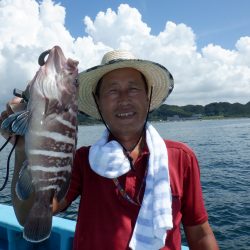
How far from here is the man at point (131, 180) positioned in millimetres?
2914

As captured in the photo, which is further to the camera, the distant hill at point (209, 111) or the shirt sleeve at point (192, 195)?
the distant hill at point (209, 111)

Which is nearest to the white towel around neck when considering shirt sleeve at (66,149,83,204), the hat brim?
shirt sleeve at (66,149,83,204)

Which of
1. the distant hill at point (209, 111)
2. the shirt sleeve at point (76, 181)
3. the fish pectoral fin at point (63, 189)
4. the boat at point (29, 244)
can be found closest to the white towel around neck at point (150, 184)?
the shirt sleeve at point (76, 181)

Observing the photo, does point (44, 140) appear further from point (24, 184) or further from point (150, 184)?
point (150, 184)

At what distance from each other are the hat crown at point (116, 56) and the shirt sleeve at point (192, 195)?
3.45ft

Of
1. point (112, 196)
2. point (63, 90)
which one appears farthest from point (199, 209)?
point (63, 90)

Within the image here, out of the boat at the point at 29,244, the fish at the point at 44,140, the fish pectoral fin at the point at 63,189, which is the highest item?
the fish at the point at 44,140

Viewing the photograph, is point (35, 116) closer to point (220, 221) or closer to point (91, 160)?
point (91, 160)

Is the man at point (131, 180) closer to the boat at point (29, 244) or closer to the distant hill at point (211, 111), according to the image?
the boat at point (29, 244)

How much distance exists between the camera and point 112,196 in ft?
9.84

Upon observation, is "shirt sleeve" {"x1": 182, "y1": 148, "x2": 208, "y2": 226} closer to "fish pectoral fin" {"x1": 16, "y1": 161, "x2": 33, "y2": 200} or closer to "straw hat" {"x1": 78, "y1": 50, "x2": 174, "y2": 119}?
"straw hat" {"x1": 78, "y1": 50, "x2": 174, "y2": 119}

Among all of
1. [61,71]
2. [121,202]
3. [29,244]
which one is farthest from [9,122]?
[29,244]

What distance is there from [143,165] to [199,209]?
636 millimetres

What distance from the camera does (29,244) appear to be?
211 inches
